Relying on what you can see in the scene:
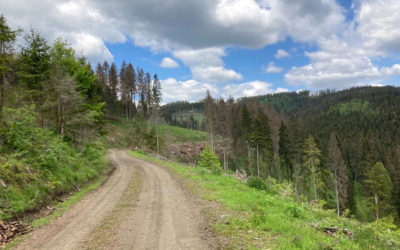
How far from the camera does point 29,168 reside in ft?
40.4

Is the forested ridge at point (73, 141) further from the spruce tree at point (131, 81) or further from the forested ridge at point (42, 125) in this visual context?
the spruce tree at point (131, 81)

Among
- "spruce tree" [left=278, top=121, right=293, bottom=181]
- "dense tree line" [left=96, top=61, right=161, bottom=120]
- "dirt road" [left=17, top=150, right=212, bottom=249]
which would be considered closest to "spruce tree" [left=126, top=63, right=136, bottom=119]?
"dense tree line" [left=96, top=61, right=161, bottom=120]

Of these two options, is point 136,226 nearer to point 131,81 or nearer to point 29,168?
point 29,168

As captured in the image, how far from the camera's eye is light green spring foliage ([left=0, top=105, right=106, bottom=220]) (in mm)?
9996

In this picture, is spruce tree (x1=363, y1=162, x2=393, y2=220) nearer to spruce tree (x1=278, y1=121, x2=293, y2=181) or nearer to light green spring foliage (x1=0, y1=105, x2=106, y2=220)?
spruce tree (x1=278, y1=121, x2=293, y2=181)

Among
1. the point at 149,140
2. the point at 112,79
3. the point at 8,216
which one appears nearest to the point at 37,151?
the point at 8,216

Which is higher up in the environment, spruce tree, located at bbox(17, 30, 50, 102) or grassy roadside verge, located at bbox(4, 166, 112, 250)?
spruce tree, located at bbox(17, 30, 50, 102)

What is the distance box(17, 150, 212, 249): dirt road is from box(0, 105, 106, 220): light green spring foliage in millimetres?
2085

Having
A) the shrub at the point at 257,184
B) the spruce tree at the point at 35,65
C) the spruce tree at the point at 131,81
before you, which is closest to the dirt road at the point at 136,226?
the shrub at the point at 257,184

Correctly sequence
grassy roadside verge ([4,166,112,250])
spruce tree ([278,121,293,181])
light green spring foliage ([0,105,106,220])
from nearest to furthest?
grassy roadside verge ([4,166,112,250])
light green spring foliage ([0,105,106,220])
spruce tree ([278,121,293,181])

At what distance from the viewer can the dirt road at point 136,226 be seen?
642cm

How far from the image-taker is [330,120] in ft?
490

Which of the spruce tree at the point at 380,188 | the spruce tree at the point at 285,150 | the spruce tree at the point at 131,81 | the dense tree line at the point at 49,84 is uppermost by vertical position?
the spruce tree at the point at 131,81

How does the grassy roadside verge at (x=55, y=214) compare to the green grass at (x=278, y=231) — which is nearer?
the green grass at (x=278, y=231)
